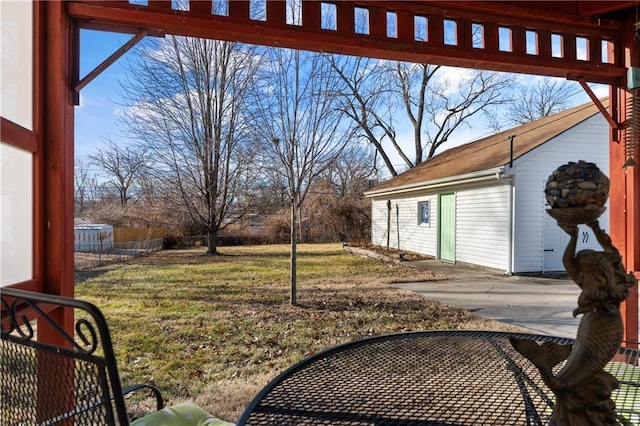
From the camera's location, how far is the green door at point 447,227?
985 centimetres

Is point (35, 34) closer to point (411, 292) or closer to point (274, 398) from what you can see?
point (274, 398)

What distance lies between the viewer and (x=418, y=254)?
11719mm

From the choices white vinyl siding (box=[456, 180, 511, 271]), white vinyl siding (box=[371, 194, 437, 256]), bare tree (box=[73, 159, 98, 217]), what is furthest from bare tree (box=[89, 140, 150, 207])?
white vinyl siding (box=[456, 180, 511, 271])

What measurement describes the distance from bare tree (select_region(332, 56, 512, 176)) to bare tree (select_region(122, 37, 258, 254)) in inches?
345

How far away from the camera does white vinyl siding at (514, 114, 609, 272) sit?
25.7 feet

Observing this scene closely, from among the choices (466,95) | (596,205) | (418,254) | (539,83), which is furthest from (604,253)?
(539,83)

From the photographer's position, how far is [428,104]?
20.1 m

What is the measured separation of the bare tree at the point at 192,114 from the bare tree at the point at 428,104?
28.7ft

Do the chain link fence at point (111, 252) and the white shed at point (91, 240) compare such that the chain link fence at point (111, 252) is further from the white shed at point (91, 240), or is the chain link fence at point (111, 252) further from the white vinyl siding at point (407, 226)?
the white vinyl siding at point (407, 226)

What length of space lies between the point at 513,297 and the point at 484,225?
10.4 ft

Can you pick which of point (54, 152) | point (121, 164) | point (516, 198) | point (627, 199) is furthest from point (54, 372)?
point (121, 164)

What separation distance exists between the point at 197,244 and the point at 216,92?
20.6 ft

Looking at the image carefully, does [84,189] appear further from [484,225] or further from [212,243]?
[484,225]

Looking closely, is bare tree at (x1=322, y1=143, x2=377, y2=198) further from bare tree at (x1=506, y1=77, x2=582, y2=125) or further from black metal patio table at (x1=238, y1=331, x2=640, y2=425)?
black metal patio table at (x1=238, y1=331, x2=640, y2=425)
